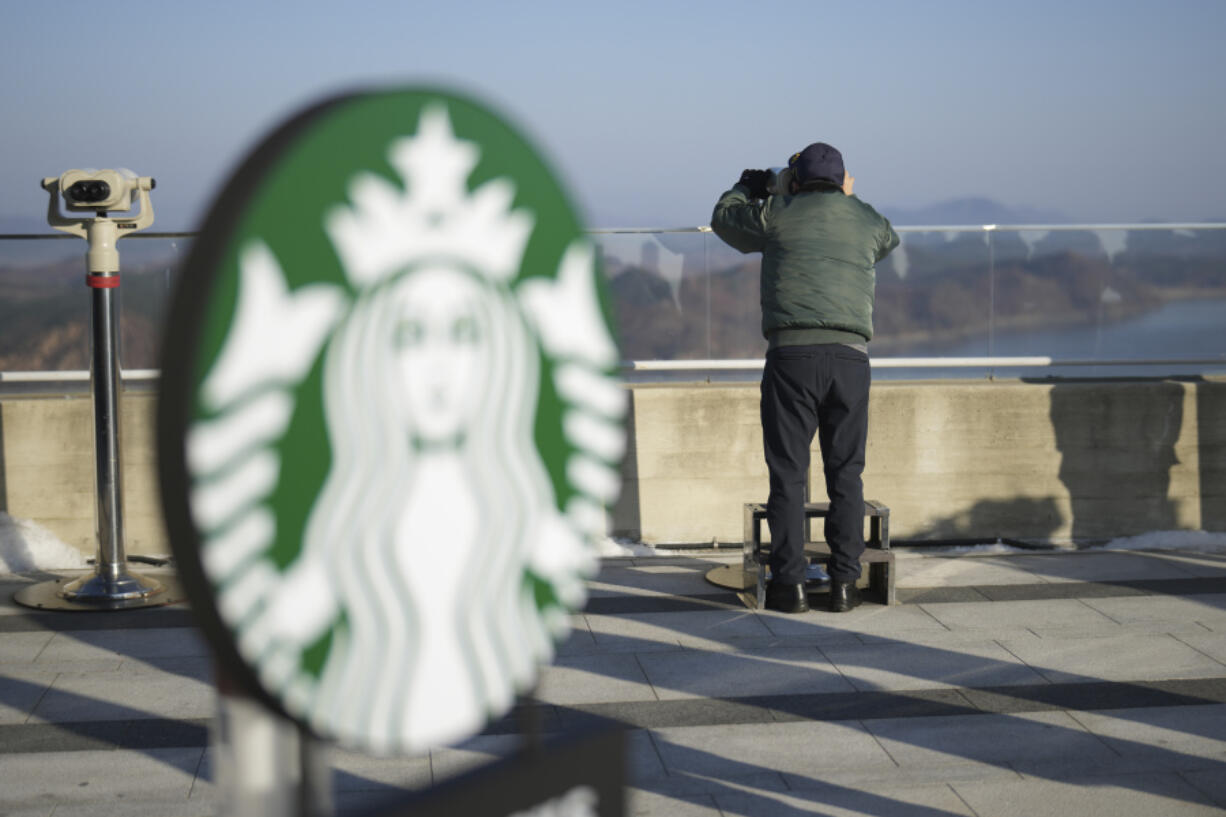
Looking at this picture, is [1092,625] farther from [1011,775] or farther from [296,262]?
[296,262]

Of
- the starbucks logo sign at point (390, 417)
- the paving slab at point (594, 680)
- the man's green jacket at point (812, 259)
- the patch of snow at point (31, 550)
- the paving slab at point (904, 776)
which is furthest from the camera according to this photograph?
the patch of snow at point (31, 550)

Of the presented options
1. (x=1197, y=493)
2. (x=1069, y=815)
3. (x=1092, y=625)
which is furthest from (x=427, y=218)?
(x=1197, y=493)

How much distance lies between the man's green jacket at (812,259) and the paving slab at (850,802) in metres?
2.53

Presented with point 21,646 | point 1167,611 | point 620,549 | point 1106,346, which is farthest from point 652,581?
point 1106,346

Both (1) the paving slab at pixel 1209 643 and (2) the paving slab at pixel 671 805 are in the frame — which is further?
(1) the paving slab at pixel 1209 643

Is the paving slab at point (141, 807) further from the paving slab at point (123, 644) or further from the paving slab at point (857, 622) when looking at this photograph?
the paving slab at point (857, 622)

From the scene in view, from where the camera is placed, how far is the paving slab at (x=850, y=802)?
3.87m

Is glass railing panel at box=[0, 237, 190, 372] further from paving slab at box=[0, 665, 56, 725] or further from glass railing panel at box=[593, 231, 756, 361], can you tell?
paving slab at box=[0, 665, 56, 725]

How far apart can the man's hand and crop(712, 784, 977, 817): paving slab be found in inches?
126

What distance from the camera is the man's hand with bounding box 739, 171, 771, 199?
251 inches

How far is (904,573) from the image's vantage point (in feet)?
23.5

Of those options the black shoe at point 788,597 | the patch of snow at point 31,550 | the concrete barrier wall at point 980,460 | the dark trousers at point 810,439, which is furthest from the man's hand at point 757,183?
the patch of snow at point 31,550

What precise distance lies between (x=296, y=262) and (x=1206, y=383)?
7.90 m

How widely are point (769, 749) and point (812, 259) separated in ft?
8.21
